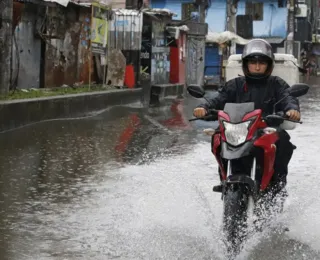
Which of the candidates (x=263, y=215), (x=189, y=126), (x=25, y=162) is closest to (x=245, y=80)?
(x=263, y=215)

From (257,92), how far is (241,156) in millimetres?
991

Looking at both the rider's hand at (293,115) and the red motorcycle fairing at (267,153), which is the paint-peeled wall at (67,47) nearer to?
the red motorcycle fairing at (267,153)

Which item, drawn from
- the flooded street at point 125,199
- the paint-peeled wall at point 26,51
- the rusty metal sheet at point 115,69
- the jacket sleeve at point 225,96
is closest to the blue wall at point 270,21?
the rusty metal sheet at point 115,69

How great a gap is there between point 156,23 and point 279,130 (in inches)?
796

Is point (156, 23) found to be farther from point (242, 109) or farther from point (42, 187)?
point (242, 109)

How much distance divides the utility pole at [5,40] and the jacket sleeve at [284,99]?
861 cm

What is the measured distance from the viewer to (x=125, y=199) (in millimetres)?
7207

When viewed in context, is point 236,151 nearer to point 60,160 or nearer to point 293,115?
point 293,115

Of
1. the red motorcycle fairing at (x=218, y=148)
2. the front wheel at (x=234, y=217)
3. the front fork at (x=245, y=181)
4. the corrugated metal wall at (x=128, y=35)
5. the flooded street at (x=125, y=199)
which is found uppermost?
the corrugated metal wall at (x=128, y=35)

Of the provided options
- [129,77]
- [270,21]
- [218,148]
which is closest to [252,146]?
[218,148]

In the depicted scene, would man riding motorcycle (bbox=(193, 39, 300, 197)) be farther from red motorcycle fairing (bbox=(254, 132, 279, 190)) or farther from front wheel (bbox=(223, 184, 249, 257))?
front wheel (bbox=(223, 184, 249, 257))

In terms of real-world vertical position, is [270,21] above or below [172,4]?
below

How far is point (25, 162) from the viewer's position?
9.32 m

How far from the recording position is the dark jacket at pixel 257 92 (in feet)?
19.1
